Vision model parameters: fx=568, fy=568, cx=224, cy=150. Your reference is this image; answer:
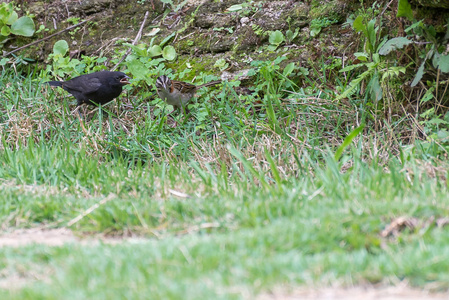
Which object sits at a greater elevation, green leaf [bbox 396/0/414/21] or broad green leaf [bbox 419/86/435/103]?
green leaf [bbox 396/0/414/21]

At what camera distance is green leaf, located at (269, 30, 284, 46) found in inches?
283

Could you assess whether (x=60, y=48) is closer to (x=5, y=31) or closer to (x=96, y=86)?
(x=5, y=31)

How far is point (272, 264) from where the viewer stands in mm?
2324

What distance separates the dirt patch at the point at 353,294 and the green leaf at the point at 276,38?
5.34 m

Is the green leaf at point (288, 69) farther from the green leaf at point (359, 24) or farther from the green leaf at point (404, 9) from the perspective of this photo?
the green leaf at point (404, 9)

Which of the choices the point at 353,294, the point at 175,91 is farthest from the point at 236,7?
the point at 353,294

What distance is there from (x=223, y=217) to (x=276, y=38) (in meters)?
4.54

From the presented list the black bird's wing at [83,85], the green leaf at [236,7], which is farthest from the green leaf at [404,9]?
the black bird's wing at [83,85]

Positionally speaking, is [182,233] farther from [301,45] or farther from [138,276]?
[301,45]

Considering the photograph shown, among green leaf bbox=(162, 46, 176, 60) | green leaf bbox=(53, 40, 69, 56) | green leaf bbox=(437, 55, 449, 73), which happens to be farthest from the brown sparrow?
green leaf bbox=(437, 55, 449, 73)

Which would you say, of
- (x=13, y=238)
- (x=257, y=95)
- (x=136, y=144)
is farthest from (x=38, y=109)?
(x=13, y=238)

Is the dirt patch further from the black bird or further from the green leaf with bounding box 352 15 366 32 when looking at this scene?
the black bird

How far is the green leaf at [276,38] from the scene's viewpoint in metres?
7.19

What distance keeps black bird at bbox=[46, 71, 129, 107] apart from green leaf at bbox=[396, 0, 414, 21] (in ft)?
11.2
